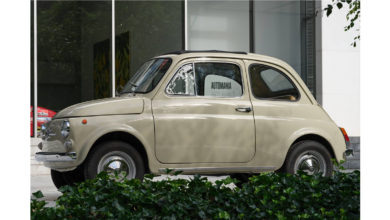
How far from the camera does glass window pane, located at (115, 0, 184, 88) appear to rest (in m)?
15.4

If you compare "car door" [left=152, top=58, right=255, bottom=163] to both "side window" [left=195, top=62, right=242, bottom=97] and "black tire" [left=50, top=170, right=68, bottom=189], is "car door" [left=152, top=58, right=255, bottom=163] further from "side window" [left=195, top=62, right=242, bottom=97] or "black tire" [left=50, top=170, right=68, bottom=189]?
→ "black tire" [left=50, top=170, right=68, bottom=189]

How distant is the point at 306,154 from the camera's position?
27.7 ft

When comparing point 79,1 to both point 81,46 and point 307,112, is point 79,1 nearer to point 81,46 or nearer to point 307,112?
point 81,46

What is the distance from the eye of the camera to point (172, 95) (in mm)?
7918

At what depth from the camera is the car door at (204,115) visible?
7715 millimetres

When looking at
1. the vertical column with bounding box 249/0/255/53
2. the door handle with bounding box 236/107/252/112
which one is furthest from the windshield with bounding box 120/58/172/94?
the vertical column with bounding box 249/0/255/53

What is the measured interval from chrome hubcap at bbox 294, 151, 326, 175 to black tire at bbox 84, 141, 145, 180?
2.17 m

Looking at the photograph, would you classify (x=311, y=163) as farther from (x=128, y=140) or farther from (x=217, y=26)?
(x=217, y=26)

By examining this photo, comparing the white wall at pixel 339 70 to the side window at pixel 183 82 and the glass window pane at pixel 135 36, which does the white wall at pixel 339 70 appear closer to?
the glass window pane at pixel 135 36

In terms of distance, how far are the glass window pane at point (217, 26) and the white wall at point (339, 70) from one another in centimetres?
208

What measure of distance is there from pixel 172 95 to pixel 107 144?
1.07 metres

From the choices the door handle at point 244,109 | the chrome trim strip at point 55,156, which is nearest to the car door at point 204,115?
the door handle at point 244,109

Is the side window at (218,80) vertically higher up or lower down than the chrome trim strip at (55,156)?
higher up
